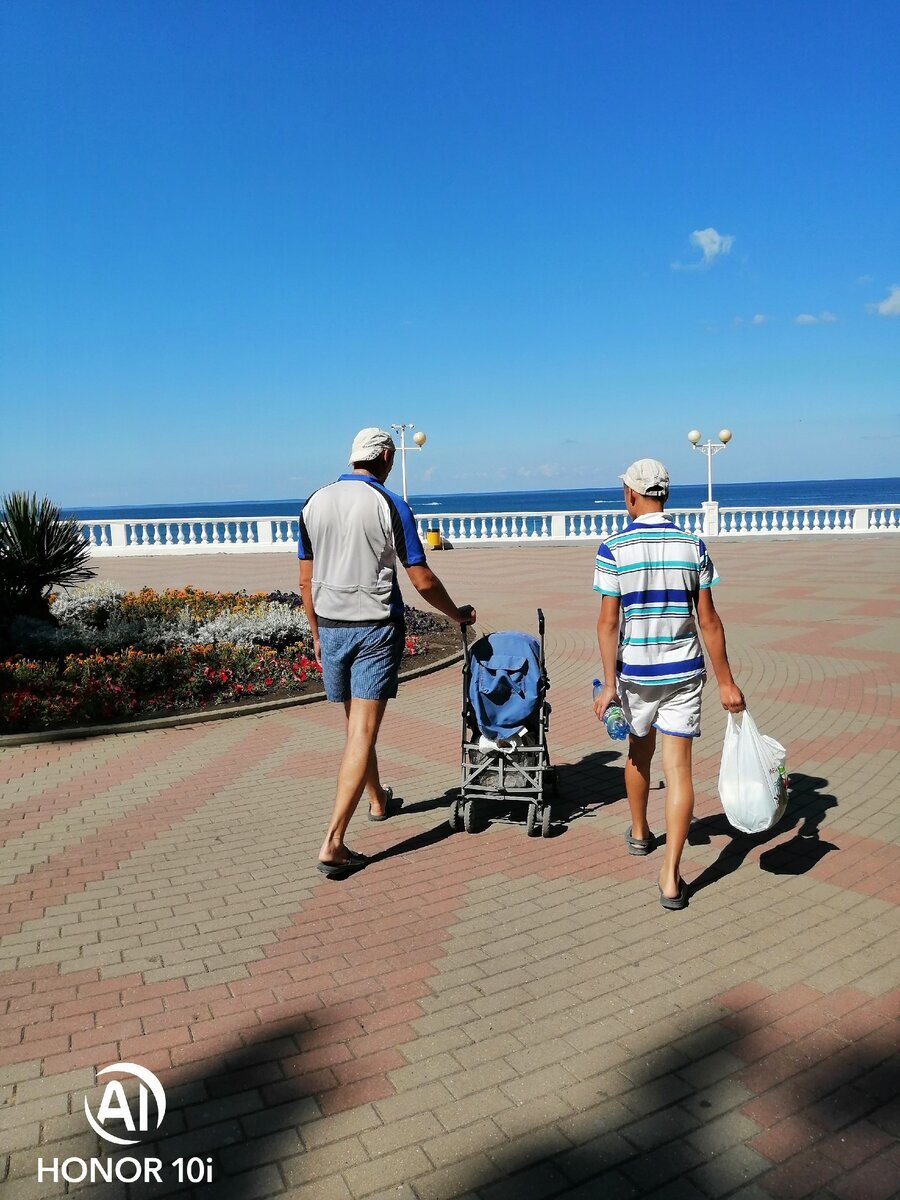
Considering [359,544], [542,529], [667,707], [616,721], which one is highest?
[359,544]

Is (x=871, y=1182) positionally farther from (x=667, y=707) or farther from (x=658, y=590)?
(x=658, y=590)

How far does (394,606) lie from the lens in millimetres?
4355

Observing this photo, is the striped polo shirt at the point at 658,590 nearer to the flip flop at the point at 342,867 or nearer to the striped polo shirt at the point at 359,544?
the striped polo shirt at the point at 359,544

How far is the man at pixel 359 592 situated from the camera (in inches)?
166

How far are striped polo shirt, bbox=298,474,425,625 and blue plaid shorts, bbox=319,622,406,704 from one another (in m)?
0.06

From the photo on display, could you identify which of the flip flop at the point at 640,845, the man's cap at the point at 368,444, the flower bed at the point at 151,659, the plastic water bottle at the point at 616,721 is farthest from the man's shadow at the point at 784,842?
the flower bed at the point at 151,659

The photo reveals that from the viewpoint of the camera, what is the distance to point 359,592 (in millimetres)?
4266

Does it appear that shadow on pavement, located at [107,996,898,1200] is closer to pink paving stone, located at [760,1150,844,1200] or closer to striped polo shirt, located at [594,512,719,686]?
pink paving stone, located at [760,1150,844,1200]

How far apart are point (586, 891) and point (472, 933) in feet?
2.25

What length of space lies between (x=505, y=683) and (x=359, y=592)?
1104mm

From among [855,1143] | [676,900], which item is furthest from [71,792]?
[855,1143]

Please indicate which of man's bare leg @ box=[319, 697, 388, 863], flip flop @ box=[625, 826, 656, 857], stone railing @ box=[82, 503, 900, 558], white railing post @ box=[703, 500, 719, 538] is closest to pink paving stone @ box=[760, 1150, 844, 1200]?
flip flop @ box=[625, 826, 656, 857]

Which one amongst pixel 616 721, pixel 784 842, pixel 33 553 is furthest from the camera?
pixel 33 553

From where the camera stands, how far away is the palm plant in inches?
378
